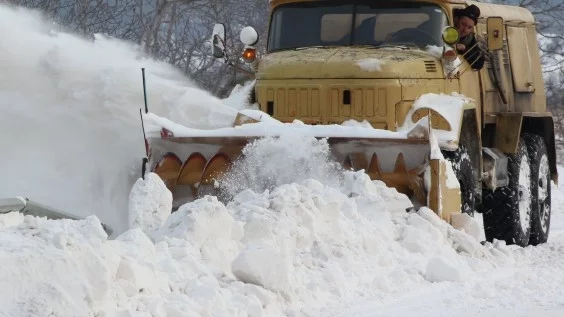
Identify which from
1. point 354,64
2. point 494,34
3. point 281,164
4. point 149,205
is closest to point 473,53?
point 494,34

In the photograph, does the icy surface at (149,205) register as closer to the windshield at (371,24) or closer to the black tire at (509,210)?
the windshield at (371,24)

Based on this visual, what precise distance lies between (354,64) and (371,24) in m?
0.73

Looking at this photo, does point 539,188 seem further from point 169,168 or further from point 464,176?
point 169,168

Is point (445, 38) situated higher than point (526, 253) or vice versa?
Result: point (445, 38)

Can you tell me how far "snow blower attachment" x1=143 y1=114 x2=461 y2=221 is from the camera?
9648 millimetres

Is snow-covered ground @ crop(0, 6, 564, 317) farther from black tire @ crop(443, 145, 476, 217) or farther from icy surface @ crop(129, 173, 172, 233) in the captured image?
black tire @ crop(443, 145, 476, 217)

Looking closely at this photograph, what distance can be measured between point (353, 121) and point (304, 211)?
2.55 m

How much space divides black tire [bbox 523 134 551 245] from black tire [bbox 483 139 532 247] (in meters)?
0.39

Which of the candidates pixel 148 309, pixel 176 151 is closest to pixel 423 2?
pixel 176 151

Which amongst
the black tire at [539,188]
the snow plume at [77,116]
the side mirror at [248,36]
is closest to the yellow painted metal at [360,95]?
the side mirror at [248,36]

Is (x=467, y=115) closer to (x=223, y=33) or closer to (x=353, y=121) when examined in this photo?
(x=353, y=121)

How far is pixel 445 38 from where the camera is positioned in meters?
10.3

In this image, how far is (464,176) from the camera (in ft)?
34.1

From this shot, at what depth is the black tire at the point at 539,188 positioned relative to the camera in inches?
481
